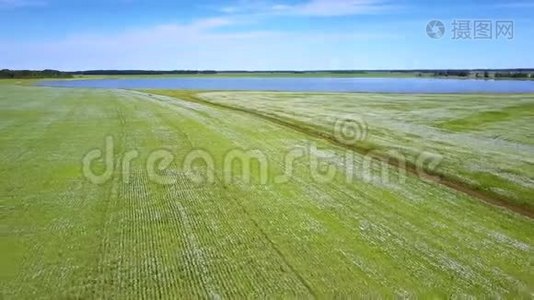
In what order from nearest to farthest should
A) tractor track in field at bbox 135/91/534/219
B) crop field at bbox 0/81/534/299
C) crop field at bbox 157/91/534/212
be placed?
crop field at bbox 0/81/534/299 < tractor track in field at bbox 135/91/534/219 < crop field at bbox 157/91/534/212

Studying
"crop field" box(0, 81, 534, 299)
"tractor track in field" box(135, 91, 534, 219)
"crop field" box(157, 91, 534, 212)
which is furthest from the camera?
"crop field" box(157, 91, 534, 212)

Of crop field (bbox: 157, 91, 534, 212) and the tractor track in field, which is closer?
the tractor track in field

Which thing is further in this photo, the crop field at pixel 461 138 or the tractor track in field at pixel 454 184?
the crop field at pixel 461 138

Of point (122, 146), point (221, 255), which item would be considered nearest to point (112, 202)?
point (221, 255)

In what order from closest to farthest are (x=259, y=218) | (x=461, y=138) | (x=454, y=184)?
(x=259, y=218), (x=454, y=184), (x=461, y=138)

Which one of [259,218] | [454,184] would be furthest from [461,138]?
[259,218]

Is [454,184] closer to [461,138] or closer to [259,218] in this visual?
[259,218]

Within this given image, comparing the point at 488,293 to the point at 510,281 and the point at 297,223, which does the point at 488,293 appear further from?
the point at 297,223

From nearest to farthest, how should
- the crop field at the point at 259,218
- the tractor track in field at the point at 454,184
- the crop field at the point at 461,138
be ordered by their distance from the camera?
the crop field at the point at 259,218 → the tractor track in field at the point at 454,184 → the crop field at the point at 461,138
